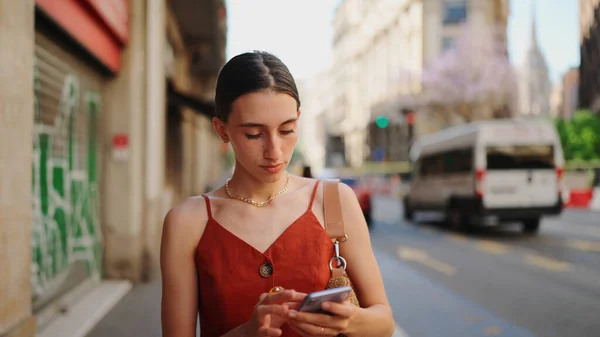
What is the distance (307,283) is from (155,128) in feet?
22.6

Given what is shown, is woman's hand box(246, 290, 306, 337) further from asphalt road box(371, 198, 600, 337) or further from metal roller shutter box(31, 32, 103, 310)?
metal roller shutter box(31, 32, 103, 310)

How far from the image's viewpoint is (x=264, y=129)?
5.74ft

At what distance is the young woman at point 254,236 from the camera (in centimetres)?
175

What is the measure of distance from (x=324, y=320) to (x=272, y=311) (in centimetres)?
14

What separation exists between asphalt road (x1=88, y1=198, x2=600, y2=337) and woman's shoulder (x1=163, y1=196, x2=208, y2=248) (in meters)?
3.64

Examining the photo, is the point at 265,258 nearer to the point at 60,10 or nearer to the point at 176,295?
the point at 176,295

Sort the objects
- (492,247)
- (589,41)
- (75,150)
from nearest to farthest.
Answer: (589,41) → (75,150) → (492,247)

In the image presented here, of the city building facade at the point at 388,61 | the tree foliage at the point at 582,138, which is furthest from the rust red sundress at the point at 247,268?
the tree foliage at the point at 582,138

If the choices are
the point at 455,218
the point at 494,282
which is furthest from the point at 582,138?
the point at 494,282

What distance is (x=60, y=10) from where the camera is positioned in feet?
17.7

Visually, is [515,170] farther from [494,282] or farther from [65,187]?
[65,187]

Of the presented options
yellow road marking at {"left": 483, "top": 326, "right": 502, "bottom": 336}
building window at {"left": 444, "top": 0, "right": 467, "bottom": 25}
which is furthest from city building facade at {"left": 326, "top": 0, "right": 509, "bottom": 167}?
yellow road marking at {"left": 483, "top": 326, "right": 502, "bottom": 336}

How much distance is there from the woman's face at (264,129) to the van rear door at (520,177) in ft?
41.1

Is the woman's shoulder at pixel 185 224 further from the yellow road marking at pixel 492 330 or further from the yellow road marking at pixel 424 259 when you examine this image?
the yellow road marking at pixel 424 259
